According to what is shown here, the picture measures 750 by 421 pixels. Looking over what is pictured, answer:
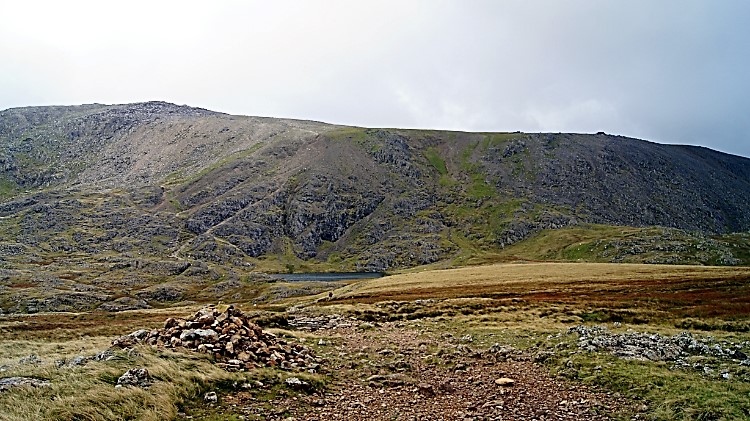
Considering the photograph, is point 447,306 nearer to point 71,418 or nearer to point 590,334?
point 590,334

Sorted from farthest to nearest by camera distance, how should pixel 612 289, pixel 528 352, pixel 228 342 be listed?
pixel 612 289
pixel 528 352
pixel 228 342

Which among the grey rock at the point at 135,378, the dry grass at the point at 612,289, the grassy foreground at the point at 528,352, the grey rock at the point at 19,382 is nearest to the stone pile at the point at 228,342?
the grassy foreground at the point at 528,352

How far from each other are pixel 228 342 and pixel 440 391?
30.3 ft

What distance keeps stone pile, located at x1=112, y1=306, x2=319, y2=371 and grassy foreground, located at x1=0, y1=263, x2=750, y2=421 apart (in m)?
1.07

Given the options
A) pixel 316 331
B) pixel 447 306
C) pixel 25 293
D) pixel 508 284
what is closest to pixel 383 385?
pixel 316 331

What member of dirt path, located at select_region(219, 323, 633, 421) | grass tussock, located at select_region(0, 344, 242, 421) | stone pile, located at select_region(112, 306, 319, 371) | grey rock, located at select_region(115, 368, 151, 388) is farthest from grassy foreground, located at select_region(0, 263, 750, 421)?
dirt path, located at select_region(219, 323, 633, 421)

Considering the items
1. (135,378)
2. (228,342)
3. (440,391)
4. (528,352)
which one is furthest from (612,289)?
(135,378)

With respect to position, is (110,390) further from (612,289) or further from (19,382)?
(612,289)

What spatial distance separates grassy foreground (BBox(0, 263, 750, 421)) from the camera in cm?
1310

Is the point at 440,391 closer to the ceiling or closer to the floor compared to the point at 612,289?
closer to the ceiling

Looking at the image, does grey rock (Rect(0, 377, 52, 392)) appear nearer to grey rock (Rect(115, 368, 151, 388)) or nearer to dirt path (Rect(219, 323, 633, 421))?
grey rock (Rect(115, 368, 151, 388))

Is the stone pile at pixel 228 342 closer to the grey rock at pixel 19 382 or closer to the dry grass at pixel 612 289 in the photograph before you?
the grey rock at pixel 19 382

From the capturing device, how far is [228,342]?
1944 cm

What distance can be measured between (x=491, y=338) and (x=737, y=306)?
24068mm
